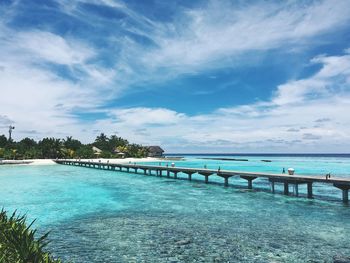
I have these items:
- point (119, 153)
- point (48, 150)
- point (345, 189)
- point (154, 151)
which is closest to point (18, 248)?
point (345, 189)

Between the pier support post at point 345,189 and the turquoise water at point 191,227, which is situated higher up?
the pier support post at point 345,189

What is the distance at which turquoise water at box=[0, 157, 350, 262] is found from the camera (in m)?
11.3

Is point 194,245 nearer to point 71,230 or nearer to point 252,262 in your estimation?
point 252,262

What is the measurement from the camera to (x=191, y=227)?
15000 mm

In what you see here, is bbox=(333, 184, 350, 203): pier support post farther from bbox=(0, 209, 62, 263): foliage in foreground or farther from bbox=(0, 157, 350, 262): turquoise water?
bbox=(0, 209, 62, 263): foliage in foreground

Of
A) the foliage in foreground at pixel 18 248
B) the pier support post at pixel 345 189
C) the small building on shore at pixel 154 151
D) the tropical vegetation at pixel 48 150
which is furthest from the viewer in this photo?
the small building on shore at pixel 154 151

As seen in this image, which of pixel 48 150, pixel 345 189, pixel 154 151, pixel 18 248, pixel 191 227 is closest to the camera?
pixel 18 248

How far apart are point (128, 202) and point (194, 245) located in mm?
11629

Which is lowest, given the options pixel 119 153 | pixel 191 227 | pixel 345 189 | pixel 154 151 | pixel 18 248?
pixel 191 227

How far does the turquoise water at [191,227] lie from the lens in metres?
11.3

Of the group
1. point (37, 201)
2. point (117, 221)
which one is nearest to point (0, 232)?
point (117, 221)

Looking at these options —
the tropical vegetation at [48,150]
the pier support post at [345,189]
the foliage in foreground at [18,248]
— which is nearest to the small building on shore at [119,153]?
the tropical vegetation at [48,150]

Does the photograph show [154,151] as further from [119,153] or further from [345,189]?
[345,189]

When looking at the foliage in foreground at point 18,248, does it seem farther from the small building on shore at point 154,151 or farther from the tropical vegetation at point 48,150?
the small building on shore at point 154,151
